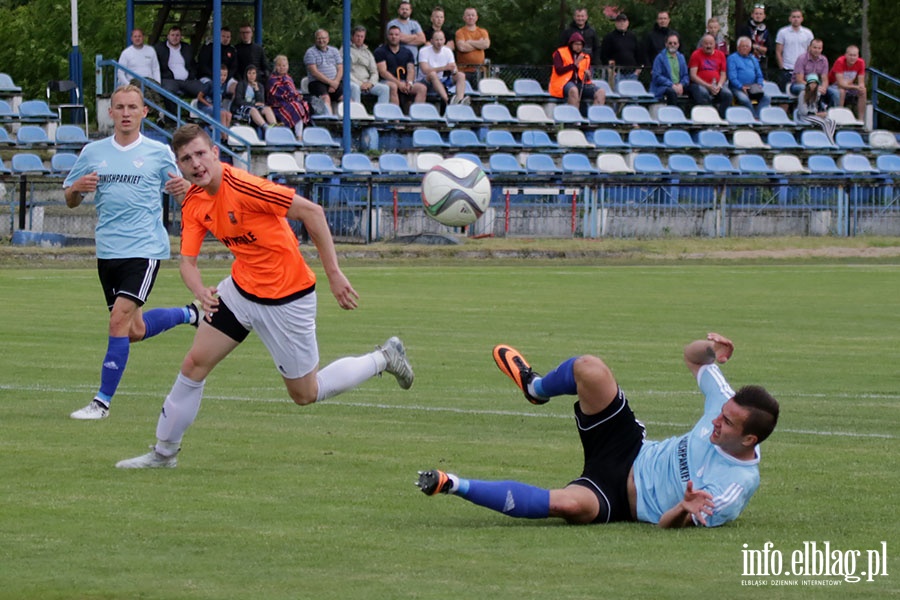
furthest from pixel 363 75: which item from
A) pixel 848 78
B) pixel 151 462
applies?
pixel 151 462

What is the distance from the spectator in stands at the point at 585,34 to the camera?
33.8m

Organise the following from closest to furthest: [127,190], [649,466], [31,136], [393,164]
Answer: [649,466], [127,190], [31,136], [393,164]

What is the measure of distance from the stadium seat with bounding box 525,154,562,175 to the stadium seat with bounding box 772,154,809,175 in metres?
5.52

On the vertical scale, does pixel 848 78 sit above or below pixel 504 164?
above

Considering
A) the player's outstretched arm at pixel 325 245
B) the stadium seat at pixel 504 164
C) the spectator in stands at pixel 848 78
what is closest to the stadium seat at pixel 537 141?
the stadium seat at pixel 504 164

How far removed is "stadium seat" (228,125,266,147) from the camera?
1168 inches

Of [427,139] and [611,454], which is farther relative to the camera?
[427,139]

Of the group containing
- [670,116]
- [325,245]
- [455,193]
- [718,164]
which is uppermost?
[670,116]

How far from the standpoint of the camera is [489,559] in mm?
6383

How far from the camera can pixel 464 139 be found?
32406 millimetres

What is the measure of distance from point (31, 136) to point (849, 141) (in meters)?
18.2

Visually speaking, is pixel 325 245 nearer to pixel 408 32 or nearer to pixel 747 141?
pixel 408 32

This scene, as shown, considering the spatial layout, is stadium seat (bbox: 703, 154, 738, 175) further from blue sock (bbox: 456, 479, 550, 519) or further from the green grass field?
blue sock (bbox: 456, 479, 550, 519)

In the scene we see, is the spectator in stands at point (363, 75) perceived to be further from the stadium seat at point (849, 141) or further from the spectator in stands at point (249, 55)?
the stadium seat at point (849, 141)
